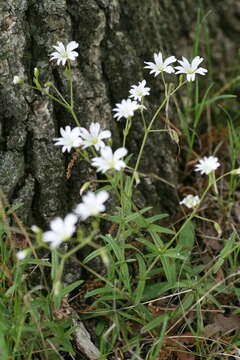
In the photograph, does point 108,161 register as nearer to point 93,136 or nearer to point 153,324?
point 93,136

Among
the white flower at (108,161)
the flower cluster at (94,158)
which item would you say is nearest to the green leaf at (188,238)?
the flower cluster at (94,158)

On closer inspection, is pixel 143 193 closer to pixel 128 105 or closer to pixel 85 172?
pixel 85 172

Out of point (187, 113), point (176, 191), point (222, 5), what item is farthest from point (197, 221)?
point (222, 5)

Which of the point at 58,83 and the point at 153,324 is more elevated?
the point at 58,83

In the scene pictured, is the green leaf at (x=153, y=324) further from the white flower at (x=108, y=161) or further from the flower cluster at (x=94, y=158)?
the white flower at (x=108, y=161)

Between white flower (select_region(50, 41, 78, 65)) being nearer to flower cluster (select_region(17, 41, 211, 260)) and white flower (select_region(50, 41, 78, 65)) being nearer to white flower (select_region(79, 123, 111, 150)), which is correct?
flower cluster (select_region(17, 41, 211, 260))

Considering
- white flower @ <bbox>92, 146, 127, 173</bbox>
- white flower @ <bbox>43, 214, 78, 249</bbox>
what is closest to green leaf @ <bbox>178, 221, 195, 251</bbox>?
white flower @ <bbox>92, 146, 127, 173</bbox>

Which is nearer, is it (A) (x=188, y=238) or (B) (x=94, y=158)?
(B) (x=94, y=158)

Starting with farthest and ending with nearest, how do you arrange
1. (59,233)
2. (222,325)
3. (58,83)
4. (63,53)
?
(58,83) < (222,325) < (63,53) < (59,233)

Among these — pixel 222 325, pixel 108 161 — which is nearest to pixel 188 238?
pixel 222 325
